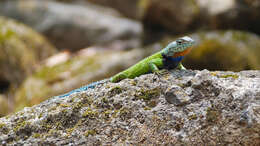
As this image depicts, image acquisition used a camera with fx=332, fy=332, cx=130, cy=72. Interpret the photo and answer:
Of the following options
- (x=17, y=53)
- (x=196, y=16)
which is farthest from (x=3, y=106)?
(x=196, y=16)

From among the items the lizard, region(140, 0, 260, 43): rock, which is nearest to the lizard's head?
the lizard

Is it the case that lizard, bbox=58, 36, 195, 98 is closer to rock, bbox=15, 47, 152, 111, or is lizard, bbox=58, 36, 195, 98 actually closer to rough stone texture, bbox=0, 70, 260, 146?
rough stone texture, bbox=0, 70, 260, 146

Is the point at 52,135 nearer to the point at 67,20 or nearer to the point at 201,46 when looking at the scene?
the point at 201,46

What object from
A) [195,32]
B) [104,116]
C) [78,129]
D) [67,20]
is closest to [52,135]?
[78,129]

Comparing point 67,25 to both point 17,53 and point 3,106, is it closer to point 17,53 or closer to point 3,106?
point 17,53

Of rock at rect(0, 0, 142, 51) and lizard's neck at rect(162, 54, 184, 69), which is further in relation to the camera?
rock at rect(0, 0, 142, 51)

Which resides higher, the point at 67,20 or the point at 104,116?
the point at 67,20

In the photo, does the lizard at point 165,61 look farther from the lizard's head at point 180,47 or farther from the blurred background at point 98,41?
the blurred background at point 98,41
